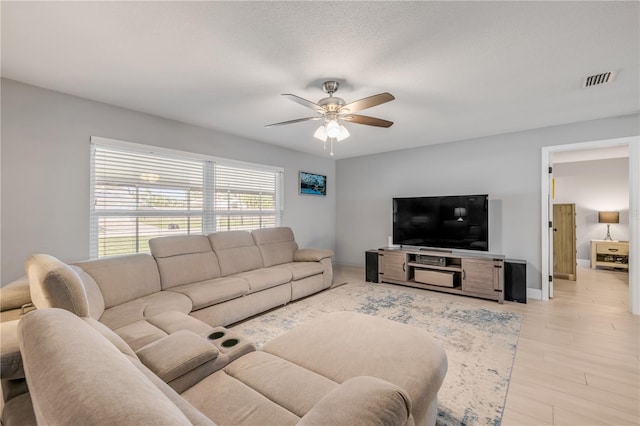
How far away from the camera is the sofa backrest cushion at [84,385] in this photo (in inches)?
20.4

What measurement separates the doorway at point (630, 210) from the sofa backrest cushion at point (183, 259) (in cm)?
450

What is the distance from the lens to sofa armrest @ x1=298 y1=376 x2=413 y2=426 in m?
0.80

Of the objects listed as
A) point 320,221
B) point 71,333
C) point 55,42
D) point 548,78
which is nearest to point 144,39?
point 55,42

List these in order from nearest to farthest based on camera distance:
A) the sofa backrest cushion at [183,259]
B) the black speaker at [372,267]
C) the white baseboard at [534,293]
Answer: the sofa backrest cushion at [183,259], the white baseboard at [534,293], the black speaker at [372,267]

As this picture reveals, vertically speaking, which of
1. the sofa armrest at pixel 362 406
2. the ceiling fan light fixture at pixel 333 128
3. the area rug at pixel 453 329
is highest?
the ceiling fan light fixture at pixel 333 128

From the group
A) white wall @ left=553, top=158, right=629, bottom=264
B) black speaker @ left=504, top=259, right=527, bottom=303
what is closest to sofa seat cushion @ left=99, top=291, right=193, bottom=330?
black speaker @ left=504, top=259, right=527, bottom=303

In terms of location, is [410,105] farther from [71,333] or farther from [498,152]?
[71,333]

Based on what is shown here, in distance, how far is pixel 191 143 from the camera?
3789 mm

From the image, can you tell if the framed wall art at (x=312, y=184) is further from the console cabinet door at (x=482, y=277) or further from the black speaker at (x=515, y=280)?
the black speaker at (x=515, y=280)

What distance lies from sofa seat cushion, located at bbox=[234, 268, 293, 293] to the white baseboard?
3.46m

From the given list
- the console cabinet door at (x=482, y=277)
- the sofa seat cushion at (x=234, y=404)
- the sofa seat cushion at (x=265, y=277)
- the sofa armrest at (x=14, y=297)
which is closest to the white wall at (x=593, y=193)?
the console cabinet door at (x=482, y=277)

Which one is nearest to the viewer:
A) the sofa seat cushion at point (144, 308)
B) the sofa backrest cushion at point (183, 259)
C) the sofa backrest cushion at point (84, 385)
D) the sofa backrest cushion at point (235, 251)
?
the sofa backrest cushion at point (84, 385)

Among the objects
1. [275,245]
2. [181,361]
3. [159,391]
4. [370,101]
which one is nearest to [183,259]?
[275,245]

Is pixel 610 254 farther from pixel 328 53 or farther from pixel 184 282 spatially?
pixel 184 282
